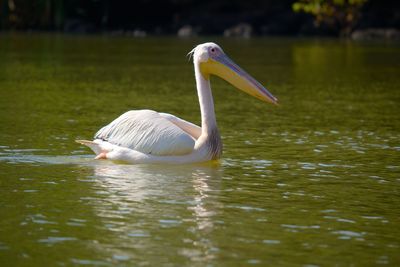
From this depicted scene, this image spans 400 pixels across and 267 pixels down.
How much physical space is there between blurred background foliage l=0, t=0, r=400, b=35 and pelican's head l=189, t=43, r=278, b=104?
35428 millimetres

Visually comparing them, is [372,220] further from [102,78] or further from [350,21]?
[350,21]

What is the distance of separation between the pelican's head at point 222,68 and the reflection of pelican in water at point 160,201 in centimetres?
81

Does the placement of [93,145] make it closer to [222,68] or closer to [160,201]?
[222,68]

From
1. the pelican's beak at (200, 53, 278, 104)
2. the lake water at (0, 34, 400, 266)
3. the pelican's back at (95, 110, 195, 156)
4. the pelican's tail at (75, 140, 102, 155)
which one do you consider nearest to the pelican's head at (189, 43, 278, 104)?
the pelican's beak at (200, 53, 278, 104)

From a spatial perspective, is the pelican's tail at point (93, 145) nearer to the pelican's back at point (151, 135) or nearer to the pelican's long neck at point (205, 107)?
the pelican's back at point (151, 135)

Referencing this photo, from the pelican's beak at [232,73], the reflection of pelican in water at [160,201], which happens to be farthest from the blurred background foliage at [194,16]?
the reflection of pelican in water at [160,201]

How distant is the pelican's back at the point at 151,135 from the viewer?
8.33 metres

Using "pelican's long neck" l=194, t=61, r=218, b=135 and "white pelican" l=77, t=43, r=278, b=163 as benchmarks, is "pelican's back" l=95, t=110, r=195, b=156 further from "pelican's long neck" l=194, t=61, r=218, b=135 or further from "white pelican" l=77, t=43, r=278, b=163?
"pelican's long neck" l=194, t=61, r=218, b=135

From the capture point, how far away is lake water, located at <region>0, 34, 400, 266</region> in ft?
18.5

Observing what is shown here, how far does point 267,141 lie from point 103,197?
11.4 ft

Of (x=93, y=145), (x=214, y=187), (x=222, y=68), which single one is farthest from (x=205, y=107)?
(x=214, y=187)

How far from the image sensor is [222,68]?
29.8ft

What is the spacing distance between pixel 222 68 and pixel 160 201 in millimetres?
2395

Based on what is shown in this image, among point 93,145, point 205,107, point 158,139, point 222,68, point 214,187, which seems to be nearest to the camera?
point 214,187
